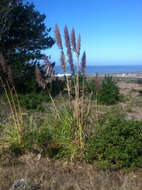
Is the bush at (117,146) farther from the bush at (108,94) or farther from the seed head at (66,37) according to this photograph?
the bush at (108,94)

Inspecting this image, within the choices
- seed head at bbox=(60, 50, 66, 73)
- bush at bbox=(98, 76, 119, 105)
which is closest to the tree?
bush at bbox=(98, 76, 119, 105)

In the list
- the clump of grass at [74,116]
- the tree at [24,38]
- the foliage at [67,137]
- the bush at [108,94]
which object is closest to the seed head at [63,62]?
the clump of grass at [74,116]

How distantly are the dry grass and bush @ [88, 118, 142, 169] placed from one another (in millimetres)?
141

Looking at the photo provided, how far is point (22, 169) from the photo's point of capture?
282 centimetres

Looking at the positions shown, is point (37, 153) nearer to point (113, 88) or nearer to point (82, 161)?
point (82, 161)

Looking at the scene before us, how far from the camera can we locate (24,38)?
33.4 ft

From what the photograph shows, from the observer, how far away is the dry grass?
2.30 meters

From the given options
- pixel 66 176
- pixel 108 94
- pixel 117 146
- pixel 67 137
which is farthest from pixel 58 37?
pixel 108 94

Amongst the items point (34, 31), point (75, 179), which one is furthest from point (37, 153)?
point (34, 31)

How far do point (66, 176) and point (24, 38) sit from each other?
8.75 m

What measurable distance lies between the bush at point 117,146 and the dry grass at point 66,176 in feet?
0.46

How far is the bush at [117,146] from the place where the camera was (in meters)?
2.77

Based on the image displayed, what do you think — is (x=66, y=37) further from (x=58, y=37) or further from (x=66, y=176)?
(x=66, y=176)

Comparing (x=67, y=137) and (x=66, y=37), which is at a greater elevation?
(x=66, y=37)
